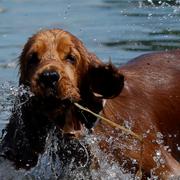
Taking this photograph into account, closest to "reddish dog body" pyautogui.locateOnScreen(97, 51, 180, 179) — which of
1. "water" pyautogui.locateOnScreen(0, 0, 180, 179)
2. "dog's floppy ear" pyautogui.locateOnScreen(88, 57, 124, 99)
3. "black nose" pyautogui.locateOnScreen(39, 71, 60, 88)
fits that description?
"dog's floppy ear" pyautogui.locateOnScreen(88, 57, 124, 99)

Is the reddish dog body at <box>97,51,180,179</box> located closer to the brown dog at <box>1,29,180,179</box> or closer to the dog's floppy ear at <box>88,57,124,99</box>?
the brown dog at <box>1,29,180,179</box>

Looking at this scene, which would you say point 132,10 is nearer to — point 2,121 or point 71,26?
point 71,26

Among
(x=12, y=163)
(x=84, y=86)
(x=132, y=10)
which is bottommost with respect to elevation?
(x=132, y=10)

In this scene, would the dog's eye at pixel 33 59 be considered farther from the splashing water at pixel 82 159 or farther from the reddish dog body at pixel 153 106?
the reddish dog body at pixel 153 106

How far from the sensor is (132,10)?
14414 millimetres

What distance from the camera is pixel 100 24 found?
13359 mm

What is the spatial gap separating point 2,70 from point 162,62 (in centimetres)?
338

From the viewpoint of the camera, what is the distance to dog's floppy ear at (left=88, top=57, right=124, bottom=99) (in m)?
6.84

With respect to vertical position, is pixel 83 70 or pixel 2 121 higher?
pixel 83 70

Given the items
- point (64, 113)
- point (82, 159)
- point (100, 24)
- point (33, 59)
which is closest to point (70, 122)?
point (64, 113)

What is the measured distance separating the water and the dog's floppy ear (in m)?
2.60

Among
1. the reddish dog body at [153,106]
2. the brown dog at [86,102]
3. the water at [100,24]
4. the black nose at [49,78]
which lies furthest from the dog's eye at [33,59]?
the water at [100,24]

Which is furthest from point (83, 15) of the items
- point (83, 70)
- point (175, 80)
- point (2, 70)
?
point (83, 70)

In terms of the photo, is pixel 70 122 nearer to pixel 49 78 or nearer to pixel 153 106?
pixel 49 78
